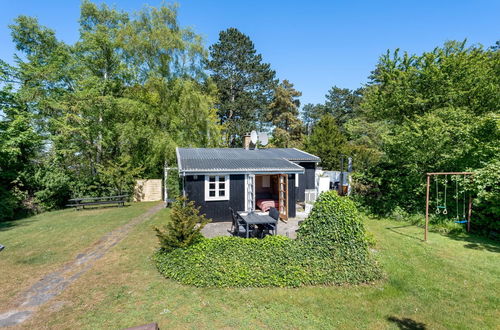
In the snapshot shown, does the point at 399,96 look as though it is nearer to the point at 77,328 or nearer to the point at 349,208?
the point at 349,208

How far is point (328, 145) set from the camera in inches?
1175

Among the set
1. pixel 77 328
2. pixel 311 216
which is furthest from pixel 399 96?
pixel 77 328

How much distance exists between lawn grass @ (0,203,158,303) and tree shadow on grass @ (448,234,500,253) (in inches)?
567

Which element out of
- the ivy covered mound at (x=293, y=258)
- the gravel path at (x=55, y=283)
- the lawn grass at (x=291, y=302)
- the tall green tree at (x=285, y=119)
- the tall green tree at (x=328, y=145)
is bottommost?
the gravel path at (x=55, y=283)

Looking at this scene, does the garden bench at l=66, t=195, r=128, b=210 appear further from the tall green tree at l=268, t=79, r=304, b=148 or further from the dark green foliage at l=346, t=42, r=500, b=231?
the tall green tree at l=268, t=79, r=304, b=148

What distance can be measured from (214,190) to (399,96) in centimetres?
1275

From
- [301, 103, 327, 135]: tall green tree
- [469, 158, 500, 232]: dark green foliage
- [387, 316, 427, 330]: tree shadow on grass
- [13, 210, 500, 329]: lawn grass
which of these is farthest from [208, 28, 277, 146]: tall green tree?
[387, 316, 427, 330]: tree shadow on grass

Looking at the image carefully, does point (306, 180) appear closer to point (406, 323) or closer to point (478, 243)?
point (478, 243)

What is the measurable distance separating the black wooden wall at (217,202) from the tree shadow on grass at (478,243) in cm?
927

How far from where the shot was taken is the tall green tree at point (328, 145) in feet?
97.2

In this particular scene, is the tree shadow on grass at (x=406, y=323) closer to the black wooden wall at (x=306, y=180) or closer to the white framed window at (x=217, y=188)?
the white framed window at (x=217, y=188)

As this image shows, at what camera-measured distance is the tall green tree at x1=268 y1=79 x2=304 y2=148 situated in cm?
3853

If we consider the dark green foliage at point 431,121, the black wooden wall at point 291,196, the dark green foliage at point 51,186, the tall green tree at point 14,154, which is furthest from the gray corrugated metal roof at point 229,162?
the tall green tree at point 14,154

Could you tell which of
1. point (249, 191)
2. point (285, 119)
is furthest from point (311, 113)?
point (249, 191)
